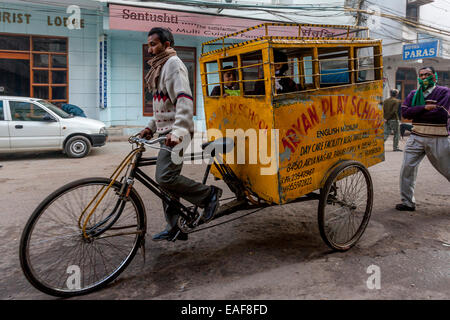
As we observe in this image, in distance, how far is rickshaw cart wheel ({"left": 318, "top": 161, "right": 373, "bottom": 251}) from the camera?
308cm

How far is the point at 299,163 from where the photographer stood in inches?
116

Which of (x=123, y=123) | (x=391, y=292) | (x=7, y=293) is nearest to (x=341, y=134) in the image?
(x=391, y=292)

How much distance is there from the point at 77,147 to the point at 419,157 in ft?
23.9

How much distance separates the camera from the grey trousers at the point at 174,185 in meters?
2.77

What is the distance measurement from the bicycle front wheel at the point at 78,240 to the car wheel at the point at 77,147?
6161 millimetres

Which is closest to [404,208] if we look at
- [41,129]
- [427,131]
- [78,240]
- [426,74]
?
[427,131]

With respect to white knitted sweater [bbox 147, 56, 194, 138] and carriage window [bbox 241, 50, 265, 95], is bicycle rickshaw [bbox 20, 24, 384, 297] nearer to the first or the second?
carriage window [bbox 241, 50, 265, 95]

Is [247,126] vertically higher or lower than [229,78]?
lower

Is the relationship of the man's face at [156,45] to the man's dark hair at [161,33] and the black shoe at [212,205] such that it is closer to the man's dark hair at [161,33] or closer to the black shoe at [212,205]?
the man's dark hair at [161,33]

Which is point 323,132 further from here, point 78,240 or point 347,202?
point 78,240

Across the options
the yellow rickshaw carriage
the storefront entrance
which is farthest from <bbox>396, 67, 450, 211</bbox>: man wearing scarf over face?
the storefront entrance

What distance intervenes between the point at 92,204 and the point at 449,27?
2317cm

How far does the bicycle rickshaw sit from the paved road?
21cm

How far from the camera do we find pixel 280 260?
119 inches
